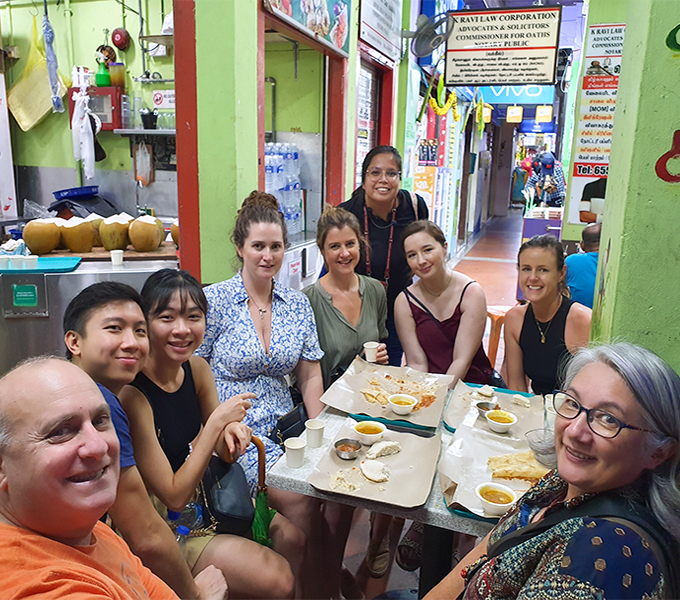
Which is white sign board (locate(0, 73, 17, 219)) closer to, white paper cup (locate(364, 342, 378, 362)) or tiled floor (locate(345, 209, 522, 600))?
white paper cup (locate(364, 342, 378, 362))

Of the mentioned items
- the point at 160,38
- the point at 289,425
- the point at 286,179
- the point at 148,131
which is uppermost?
the point at 160,38

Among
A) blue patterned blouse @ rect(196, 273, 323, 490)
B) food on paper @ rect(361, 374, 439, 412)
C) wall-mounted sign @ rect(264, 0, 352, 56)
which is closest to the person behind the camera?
A: food on paper @ rect(361, 374, 439, 412)

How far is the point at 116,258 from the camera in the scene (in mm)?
3480

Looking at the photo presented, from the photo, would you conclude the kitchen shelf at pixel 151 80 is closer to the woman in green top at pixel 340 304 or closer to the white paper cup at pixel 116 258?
the white paper cup at pixel 116 258

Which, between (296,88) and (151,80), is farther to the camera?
(151,80)

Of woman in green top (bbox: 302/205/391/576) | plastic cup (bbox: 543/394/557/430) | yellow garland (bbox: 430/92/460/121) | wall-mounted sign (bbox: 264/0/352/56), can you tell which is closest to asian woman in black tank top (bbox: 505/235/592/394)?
plastic cup (bbox: 543/394/557/430)

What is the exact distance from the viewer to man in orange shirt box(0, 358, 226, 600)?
3.14 ft

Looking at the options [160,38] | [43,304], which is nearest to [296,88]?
[160,38]

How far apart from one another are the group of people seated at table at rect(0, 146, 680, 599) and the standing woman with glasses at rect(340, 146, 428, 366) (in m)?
0.01

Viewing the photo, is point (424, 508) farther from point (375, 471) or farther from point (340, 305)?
point (340, 305)

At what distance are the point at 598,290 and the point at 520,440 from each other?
682 mm

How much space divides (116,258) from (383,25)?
385 cm

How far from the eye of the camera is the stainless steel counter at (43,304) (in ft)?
10.8

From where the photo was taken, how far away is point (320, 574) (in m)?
2.27
